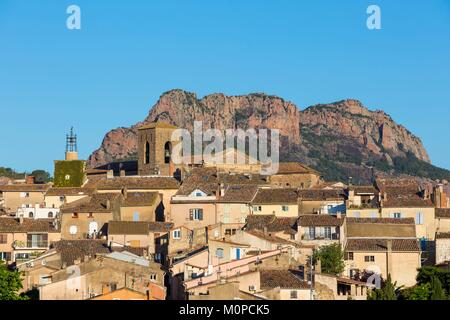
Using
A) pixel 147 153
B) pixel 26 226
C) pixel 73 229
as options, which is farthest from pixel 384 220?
pixel 147 153

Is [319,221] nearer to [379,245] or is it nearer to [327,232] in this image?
[327,232]

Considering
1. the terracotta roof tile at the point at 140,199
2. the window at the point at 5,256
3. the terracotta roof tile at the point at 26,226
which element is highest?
the terracotta roof tile at the point at 140,199

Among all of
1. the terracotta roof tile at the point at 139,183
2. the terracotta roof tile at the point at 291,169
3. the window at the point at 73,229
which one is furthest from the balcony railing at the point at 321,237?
the terracotta roof tile at the point at 291,169

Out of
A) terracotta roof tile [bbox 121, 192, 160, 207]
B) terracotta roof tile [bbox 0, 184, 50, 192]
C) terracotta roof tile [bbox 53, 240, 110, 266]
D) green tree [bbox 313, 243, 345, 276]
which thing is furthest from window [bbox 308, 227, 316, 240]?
terracotta roof tile [bbox 0, 184, 50, 192]

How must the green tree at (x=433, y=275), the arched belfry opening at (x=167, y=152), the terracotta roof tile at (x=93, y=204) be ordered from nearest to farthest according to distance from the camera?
1. the green tree at (x=433, y=275)
2. the terracotta roof tile at (x=93, y=204)
3. the arched belfry opening at (x=167, y=152)

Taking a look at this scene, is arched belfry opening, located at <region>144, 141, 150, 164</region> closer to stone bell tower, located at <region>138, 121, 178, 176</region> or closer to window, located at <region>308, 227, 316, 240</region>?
stone bell tower, located at <region>138, 121, 178, 176</region>

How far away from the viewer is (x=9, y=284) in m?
62.9

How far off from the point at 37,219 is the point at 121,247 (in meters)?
9.92

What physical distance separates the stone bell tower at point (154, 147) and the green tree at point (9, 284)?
4191 cm

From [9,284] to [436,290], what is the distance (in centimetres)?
1922

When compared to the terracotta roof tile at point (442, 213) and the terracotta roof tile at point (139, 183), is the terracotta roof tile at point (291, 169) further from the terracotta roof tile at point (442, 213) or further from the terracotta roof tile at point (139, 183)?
the terracotta roof tile at point (442, 213)

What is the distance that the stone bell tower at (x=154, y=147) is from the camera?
354ft

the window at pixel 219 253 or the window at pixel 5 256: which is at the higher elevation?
the window at pixel 219 253

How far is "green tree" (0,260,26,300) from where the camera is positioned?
61.3m
